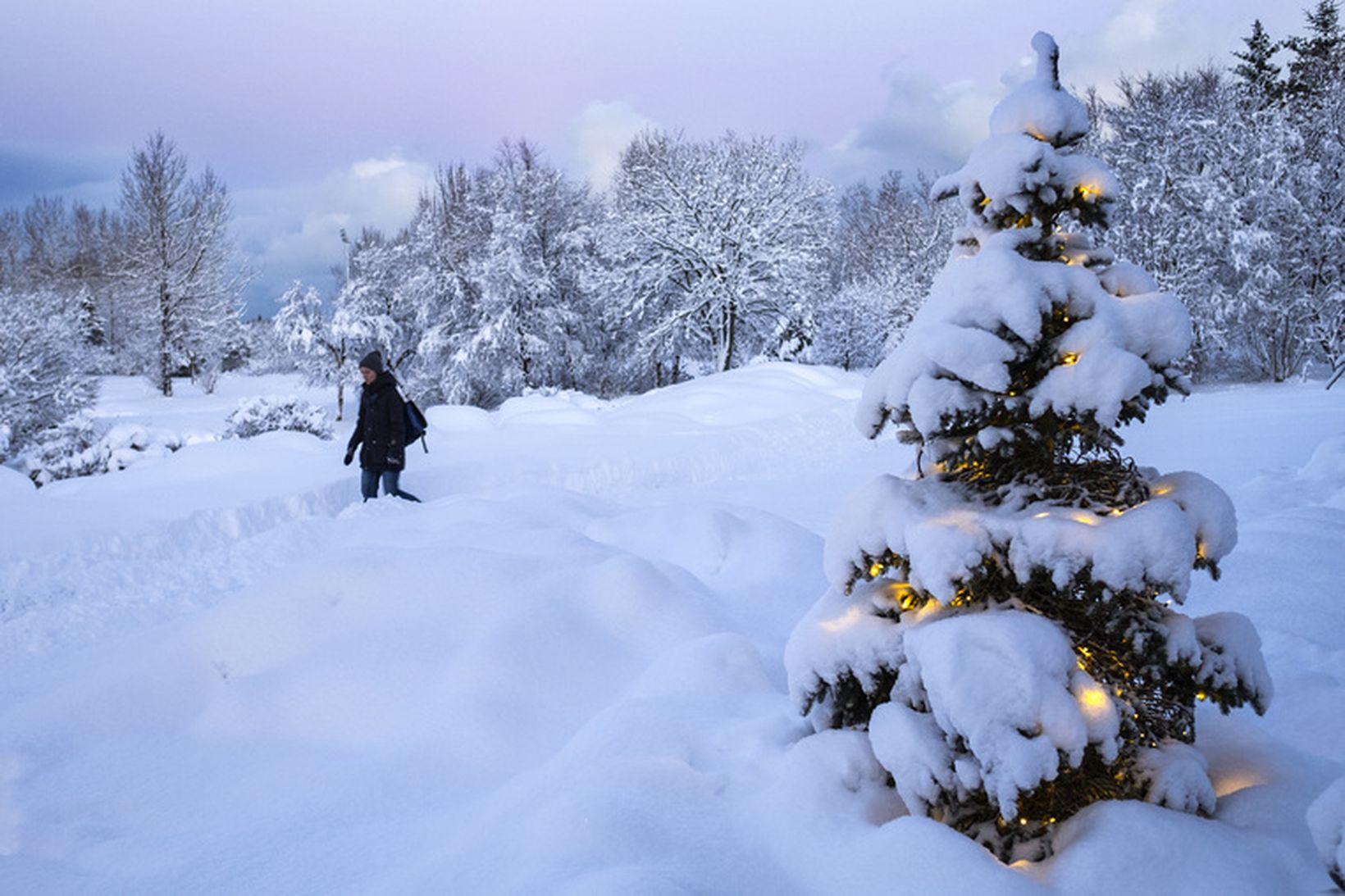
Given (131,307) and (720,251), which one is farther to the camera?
(131,307)

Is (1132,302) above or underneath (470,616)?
above

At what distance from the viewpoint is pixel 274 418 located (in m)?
14.8

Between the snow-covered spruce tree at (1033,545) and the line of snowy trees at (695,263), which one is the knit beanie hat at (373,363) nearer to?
the snow-covered spruce tree at (1033,545)

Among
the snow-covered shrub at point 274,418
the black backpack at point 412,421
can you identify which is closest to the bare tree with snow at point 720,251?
the snow-covered shrub at point 274,418

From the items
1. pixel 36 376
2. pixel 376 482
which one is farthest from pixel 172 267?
pixel 376 482

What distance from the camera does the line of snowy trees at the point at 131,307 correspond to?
55.6 ft

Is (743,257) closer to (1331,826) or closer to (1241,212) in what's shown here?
(1241,212)

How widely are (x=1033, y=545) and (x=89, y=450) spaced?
15304mm

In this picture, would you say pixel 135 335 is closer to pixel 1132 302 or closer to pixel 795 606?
pixel 795 606

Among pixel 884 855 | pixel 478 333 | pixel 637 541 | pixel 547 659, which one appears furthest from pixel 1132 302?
pixel 478 333

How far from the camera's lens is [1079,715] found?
1978 mm

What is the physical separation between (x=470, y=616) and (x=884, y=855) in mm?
2893

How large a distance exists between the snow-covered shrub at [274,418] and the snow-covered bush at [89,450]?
1.08 metres

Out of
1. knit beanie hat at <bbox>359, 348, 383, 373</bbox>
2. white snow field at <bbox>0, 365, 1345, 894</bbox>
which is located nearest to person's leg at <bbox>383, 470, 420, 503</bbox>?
white snow field at <bbox>0, 365, 1345, 894</bbox>
